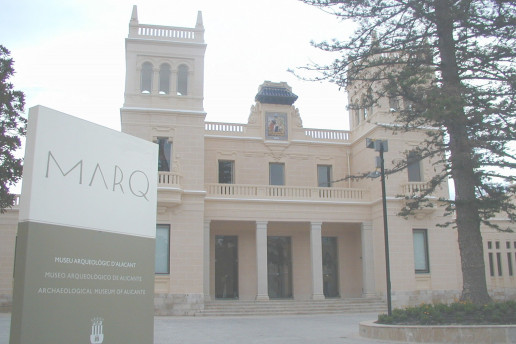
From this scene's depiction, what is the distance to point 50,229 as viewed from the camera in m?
6.26

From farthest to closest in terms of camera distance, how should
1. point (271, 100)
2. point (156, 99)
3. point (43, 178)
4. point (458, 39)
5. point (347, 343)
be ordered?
1. point (271, 100)
2. point (156, 99)
3. point (458, 39)
4. point (347, 343)
5. point (43, 178)

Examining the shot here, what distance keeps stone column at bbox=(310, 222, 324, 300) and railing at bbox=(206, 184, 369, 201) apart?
1765 millimetres

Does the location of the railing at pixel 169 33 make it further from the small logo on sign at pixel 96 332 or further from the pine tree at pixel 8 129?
the small logo on sign at pixel 96 332

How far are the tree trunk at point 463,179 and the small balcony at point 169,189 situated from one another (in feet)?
46.3

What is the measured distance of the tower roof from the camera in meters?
32.1

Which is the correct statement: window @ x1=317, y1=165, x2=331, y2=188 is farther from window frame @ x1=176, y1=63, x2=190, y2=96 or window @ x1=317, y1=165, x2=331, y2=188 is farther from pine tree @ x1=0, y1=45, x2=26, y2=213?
pine tree @ x1=0, y1=45, x2=26, y2=213

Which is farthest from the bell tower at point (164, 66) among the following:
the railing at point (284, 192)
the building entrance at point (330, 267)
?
the building entrance at point (330, 267)

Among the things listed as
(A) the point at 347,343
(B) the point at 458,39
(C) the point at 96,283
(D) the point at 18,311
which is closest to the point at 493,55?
(B) the point at 458,39

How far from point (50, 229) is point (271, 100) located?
26702 mm

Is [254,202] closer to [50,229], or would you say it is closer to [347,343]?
[347,343]

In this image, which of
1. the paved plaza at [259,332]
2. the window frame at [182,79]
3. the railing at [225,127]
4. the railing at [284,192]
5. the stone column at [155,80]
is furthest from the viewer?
the railing at [225,127]

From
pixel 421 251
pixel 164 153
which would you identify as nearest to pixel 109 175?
pixel 164 153

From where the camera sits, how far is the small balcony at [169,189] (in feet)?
85.1

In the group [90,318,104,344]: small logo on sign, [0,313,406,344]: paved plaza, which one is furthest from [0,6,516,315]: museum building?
[90,318,104,344]: small logo on sign
